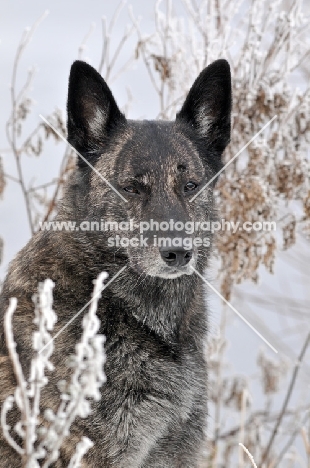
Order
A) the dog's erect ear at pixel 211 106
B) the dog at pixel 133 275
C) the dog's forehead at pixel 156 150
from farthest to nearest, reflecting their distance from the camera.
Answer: the dog's erect ear at pixel 211 106 → the dog's forehead at pixel 156 150 → the dog at pixel 133 275

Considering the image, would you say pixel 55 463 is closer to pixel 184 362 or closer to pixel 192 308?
pixel 184 362

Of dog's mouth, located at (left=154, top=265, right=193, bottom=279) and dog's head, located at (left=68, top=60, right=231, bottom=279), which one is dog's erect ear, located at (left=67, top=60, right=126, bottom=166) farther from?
dog's mouth, located at (left=154, top=265, right=193, bottom=279)

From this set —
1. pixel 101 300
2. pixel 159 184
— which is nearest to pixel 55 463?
pixel 101 300

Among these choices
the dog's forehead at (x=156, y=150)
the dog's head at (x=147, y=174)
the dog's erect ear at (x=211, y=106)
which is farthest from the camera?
the dog's erect ear at (x=211, y=106)

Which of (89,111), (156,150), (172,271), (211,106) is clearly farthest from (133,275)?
(211,106)

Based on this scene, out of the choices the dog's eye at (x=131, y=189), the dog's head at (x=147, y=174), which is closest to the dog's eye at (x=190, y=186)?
the dog's head at (x=147, y=174)

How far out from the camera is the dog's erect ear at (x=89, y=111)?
3.37m

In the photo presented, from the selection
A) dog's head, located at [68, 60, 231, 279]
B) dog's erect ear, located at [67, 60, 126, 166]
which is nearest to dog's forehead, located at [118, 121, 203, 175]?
dog's head, located at [68, 60, 231, 279]

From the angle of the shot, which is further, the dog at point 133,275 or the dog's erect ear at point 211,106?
the dog's erect ear at point 211,106

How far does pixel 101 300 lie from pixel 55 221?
1.55 feet

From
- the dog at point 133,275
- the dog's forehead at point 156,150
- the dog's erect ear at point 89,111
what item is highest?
the dog's erect ear at point 89,111

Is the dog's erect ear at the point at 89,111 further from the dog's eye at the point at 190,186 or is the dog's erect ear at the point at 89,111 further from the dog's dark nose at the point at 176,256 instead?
the dog's dark nose at the point at 176,256

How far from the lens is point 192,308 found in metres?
3.53

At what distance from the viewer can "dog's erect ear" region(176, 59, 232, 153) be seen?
141 inches
